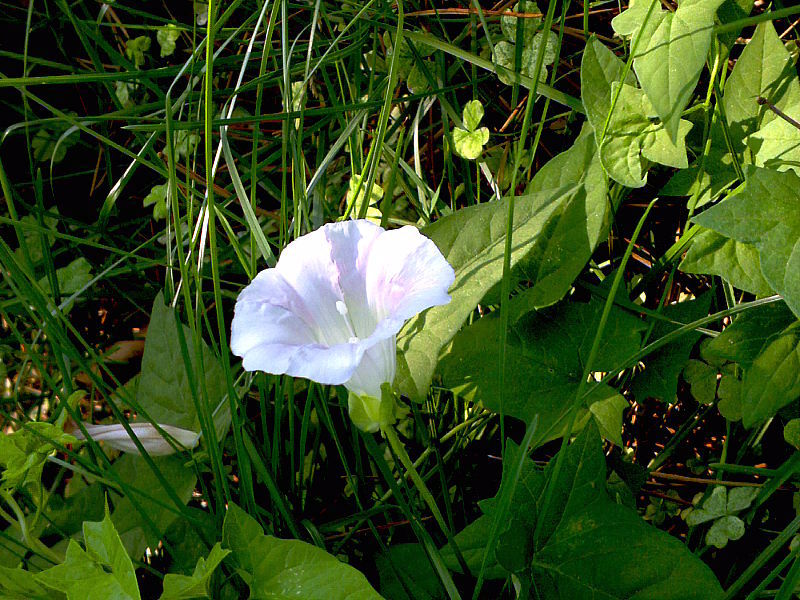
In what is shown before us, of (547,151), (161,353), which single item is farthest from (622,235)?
(161,353)

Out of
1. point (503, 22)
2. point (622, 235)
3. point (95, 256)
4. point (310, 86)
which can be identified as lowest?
point (95, 256)

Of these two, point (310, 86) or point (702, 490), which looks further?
point (310, 86)

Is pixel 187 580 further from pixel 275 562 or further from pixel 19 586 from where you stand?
pixel 19 586

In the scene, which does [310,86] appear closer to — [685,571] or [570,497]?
[570,497]

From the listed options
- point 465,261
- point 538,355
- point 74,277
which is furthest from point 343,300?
point 74,277

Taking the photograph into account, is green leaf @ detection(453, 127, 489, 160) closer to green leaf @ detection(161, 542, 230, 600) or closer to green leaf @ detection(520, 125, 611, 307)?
green leaf @ detection(520, 125, 611, 307)

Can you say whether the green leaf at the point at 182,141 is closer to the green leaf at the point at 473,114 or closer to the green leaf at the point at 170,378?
the green leaf at the point at 170,378

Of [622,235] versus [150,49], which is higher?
[150,49]
